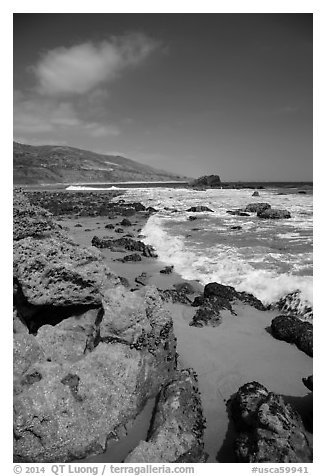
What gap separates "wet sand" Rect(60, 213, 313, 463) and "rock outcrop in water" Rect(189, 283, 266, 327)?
16 centimetres

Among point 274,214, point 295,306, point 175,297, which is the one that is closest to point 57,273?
point 175,297

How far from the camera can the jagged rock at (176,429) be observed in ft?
10.2

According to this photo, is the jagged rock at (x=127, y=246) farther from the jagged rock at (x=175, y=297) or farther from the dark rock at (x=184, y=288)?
the jagged rock at (x=175, y=297)

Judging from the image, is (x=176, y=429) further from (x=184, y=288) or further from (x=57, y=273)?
(x=184, y=288)

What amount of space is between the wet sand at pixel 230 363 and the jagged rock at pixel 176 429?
194 millimetres

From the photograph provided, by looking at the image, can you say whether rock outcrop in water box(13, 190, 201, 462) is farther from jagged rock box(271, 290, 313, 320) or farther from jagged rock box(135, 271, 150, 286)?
jagged rock box(135, 271, 150, 286)

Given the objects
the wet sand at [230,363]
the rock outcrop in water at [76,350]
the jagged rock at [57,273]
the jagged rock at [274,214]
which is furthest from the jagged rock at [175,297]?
the jagged rock at [274,214]

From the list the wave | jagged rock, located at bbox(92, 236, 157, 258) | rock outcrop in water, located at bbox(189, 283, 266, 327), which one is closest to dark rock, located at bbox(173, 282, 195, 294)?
rock outcrop in water, located at bbox(189, 283, 266, 327)

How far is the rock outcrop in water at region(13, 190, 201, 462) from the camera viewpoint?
10.5 ft

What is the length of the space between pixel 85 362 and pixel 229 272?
6.12 metres

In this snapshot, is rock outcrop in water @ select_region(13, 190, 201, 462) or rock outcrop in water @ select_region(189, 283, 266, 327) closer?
rock outcrop in water @ select_region(13, 190, 201, 462)
